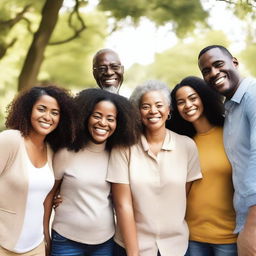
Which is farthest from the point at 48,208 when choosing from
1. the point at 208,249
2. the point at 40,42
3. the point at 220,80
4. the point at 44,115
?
the point at 40,42

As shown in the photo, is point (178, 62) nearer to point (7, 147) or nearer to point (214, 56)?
point (214, 56)

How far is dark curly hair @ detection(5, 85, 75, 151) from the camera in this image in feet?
9.14

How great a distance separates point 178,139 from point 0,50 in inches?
286

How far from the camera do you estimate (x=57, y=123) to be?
2873 mm

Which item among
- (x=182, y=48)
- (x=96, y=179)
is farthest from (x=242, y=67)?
(x=96, y=179)

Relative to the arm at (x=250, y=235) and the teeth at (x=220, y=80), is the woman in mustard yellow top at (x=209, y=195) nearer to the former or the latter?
the teeth at (x=220, y=80)

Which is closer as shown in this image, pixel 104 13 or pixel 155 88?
pixel 155 88

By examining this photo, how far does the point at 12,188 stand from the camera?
262cm

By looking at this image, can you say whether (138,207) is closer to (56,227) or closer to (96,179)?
(96,179)

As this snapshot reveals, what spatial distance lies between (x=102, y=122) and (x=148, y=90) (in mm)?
444

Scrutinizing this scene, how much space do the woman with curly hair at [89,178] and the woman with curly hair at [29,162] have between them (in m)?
0.10

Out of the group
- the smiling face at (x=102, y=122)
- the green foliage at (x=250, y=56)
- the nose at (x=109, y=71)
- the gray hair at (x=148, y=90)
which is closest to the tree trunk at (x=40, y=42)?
the green foliage at (x=250, y=56)

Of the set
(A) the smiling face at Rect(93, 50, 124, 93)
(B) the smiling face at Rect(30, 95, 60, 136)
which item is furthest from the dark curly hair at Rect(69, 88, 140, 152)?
(A) the smiling face at Rect(93, 50, 124, 93)

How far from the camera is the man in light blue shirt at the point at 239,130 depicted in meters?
2.47
